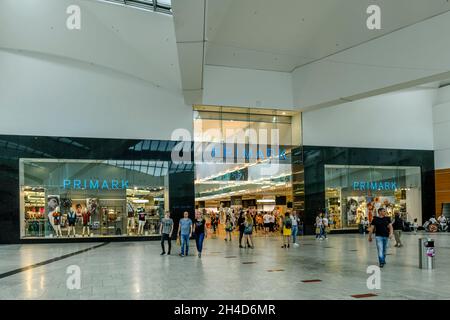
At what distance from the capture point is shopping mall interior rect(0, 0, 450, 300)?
17.4m

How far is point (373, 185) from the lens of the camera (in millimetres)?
27969

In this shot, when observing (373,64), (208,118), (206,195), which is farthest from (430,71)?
(206,195)

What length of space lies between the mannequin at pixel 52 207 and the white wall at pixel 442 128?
23189 mm

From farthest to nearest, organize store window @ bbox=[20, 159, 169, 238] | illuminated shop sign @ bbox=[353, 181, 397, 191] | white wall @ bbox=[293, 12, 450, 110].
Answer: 1. illuminated shop sign @ bbox=[353, 181, 397, 191]
2. store window @ bbox=[20, 159, 169, 238]
3. white wall @ bbox=[293, 12, 450, 110]

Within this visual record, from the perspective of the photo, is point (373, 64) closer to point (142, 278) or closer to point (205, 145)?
point (205, 145)

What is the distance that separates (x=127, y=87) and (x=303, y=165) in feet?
35.5

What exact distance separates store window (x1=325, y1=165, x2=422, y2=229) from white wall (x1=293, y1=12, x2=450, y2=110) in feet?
19.4

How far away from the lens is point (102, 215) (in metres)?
23.2

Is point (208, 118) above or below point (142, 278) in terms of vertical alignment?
above

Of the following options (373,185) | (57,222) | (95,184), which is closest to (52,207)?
(57,222)

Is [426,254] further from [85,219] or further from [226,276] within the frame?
[85,219]

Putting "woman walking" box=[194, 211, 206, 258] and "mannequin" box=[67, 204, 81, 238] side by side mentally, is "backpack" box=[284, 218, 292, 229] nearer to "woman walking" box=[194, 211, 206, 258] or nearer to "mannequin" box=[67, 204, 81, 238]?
"woman walking" box=[194, 211, 206, 258]

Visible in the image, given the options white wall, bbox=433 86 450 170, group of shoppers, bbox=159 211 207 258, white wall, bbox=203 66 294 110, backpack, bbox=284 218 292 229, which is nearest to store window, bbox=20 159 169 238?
white wall, bbox=203 66 294 110

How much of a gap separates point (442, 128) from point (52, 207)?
2385 cm
